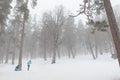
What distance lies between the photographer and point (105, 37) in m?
42.4

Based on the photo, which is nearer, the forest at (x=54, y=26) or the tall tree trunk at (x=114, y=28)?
the tall tree trunk at (x=114, y=28)

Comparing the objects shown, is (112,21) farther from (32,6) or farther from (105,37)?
(105,37)

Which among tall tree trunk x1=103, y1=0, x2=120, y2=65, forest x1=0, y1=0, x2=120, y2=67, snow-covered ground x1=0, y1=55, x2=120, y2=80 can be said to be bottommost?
snow-covered ground x1=0, y1=55, x2=120, y2=80

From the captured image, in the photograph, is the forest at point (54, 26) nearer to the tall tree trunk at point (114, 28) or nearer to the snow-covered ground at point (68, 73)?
the tall tree trunk at point (114, 28)

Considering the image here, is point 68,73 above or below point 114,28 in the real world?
below

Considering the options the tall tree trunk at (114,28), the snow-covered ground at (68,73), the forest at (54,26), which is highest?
the forest at (54,26)

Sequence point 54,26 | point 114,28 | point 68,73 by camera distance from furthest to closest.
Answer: point 54,26 < point 68,73 < point 114,28

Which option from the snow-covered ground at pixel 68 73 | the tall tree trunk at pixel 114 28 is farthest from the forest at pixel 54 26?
the snow-covered ground at pixel 68 73

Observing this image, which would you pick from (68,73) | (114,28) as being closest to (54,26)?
(68,73)

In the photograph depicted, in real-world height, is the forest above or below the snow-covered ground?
above

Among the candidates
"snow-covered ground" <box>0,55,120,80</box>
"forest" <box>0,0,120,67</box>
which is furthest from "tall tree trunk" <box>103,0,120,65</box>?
"snow-covered ground" <box>0,55,120,80</box>

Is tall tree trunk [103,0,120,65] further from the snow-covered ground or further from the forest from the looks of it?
the snow-covered ground

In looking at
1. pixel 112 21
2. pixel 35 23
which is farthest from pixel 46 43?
pixel 112 21

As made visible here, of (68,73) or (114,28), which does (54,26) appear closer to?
(68,73)
